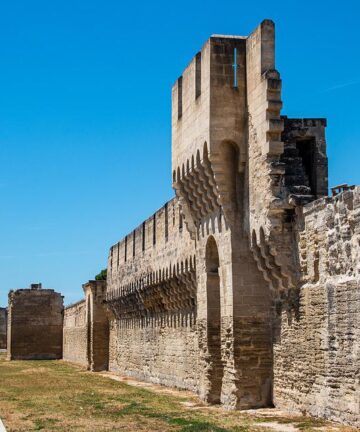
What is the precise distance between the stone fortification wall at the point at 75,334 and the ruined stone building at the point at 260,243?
1785 centimetres

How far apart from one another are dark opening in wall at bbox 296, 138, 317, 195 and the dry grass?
14.2ft

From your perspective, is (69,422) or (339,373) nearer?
(339,373)

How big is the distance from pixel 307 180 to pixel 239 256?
77.5 inches

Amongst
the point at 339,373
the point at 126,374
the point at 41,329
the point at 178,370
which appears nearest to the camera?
the point at 339,373

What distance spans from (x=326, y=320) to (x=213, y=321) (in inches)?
Result: 172

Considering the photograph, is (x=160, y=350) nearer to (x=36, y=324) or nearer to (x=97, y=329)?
(x=97, y=329)

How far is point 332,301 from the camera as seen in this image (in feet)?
38.3

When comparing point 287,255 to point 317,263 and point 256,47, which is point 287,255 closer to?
point 317,263

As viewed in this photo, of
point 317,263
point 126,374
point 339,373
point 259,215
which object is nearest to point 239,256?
point 259,215

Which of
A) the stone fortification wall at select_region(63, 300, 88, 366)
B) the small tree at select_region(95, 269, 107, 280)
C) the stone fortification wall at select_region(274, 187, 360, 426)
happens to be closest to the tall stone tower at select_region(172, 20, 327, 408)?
the stone fortification wall at select_region(274, 187, 360, 426)

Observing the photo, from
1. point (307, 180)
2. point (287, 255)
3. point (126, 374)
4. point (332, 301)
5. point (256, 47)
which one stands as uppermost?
point (256, 47)

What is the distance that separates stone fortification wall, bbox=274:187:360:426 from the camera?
36.4 ft

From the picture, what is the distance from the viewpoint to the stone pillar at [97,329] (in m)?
31.5

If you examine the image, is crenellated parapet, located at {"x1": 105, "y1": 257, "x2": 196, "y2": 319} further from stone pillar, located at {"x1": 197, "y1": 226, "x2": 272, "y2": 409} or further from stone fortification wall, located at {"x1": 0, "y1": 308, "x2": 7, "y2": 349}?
stone fortification wall, located at {"x1": 0, "y1": 308, "x2": 7, "y2": 349}
